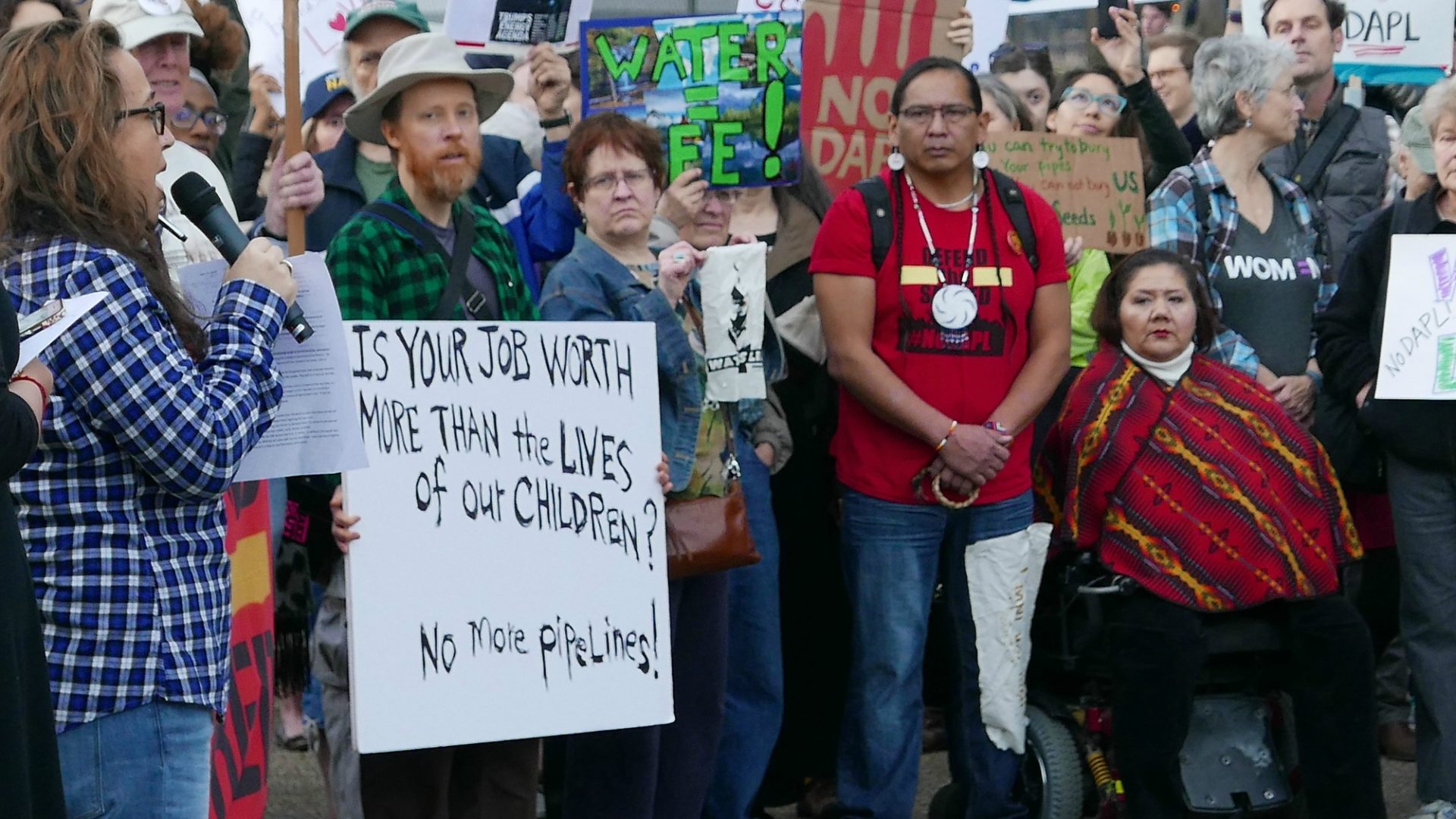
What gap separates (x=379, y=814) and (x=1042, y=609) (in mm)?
2195

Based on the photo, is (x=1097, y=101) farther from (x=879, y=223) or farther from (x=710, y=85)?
(x=710, y=85)

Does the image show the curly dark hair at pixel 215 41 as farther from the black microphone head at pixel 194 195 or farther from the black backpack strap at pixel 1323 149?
the black backpack strap at pixel 1323 149

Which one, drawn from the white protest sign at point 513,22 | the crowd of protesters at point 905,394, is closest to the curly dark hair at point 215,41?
the crowd of protesters at point 905,394

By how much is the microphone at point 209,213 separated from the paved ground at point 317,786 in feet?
10.3

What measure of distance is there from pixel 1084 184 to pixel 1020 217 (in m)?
0.81

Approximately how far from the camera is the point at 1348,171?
721 centimetres

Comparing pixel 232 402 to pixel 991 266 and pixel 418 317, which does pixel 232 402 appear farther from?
pixel 991 266

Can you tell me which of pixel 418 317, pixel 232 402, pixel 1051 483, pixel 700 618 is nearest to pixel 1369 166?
pixel 1051 483

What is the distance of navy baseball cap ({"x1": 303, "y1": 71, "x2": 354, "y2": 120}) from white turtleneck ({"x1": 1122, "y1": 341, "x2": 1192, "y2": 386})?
2712mm

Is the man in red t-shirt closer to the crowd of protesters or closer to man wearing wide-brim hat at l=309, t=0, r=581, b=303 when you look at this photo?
the crowd of protesters

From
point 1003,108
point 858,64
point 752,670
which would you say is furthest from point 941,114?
point 752,670

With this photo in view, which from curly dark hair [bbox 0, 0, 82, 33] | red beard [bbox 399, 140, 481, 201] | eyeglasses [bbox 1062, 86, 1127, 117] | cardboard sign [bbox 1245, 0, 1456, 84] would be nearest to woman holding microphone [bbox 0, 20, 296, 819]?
red beard [bbox 399, 140, 481, 201]

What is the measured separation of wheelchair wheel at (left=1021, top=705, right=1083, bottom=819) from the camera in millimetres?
5539

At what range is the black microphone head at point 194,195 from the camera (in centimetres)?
325
